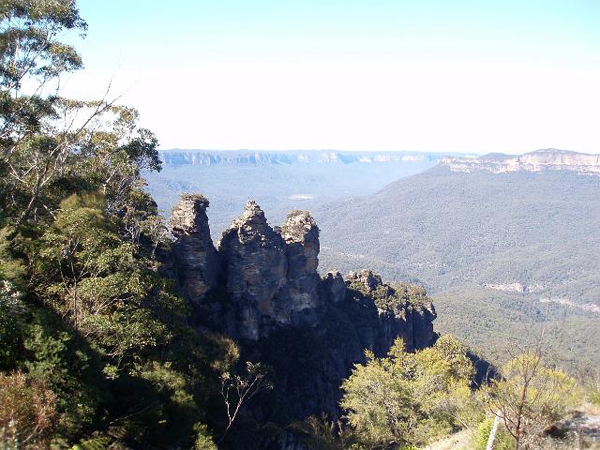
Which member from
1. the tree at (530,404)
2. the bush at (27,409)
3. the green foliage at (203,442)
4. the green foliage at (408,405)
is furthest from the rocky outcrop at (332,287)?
the bush at (27,409)

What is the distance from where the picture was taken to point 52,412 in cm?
921

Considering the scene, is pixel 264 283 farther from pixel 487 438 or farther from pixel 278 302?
pixel 487 438

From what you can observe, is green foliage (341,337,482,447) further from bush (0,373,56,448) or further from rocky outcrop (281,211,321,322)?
rocky outcrop (281,211,321,322)

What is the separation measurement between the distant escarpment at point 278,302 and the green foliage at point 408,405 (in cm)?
1333

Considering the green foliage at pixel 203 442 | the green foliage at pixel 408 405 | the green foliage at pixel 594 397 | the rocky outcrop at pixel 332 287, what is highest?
the green foliage at pixel 594 397

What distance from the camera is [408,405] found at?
23.6 metres

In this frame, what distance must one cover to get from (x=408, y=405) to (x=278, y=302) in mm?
24987

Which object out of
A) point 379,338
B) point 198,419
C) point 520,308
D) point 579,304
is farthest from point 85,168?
point 579,304

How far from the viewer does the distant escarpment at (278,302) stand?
38469mm

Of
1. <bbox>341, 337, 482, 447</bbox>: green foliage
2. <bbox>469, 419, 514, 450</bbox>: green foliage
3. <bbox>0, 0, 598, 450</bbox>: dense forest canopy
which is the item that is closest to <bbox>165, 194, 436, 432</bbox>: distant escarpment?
<bbox>0, 0, 598, 450</bbox>: dense forest canopy

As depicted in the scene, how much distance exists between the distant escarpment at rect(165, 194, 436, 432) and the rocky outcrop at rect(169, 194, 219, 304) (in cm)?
8

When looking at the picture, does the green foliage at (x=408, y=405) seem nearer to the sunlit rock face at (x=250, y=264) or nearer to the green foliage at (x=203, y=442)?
the green foliage at (x=203, y=442)

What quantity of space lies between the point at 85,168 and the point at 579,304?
213 meters

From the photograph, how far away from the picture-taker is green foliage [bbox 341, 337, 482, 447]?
20.8 m
